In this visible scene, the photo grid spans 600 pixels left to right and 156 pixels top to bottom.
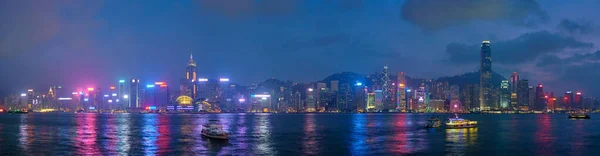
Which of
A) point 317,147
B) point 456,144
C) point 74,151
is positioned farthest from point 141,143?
point 456,144

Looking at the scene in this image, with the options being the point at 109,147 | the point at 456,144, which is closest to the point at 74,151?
the point at 109,147

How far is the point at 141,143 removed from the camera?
71.1 m

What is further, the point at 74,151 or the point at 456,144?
the point at 456,144

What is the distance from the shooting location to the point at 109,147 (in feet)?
212

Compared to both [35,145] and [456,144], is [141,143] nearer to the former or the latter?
[35,145]

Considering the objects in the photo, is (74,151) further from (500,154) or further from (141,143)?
(500,154)

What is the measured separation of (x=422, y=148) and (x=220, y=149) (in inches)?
913

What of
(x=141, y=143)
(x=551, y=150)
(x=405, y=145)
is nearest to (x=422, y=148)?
(x=405, y=145)

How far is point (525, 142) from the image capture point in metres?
75.7

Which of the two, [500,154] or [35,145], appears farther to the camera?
[35,145]

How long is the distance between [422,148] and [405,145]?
4699 millimetres

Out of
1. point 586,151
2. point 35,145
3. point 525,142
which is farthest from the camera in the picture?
point 525,142

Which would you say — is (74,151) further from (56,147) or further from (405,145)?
(405,145)

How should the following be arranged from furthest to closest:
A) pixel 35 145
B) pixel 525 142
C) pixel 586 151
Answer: pixel 525 142
pixel 35 145
pixel 586 151
